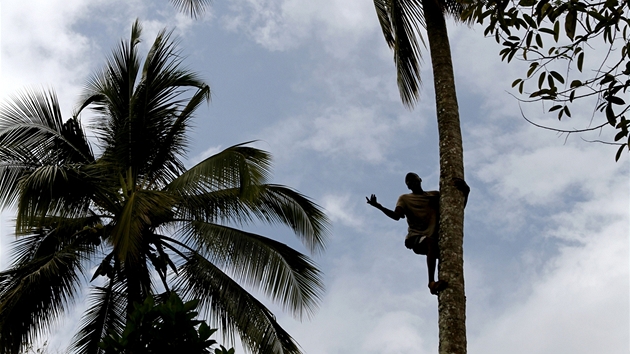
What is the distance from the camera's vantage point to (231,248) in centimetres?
1281

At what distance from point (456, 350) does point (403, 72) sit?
5179mm

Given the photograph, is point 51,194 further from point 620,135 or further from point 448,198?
point 620,135

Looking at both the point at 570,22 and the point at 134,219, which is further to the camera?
the point at 134,219

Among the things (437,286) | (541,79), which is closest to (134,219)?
(437,286)

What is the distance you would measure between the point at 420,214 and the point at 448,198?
0.64m

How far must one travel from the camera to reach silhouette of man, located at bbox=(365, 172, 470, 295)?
8.16 metres

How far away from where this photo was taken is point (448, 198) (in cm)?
793

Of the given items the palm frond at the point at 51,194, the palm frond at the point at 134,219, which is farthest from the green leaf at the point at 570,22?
the palm frond at the point at 51,194

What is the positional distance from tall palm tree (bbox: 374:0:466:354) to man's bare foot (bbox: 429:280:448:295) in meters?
0.04

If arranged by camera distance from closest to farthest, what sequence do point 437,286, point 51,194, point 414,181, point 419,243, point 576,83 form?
point 576,83 < point 437,286 < point 419,243 < point 414,181 < point 51,194

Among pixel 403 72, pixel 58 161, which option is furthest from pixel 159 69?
pixel 403 72

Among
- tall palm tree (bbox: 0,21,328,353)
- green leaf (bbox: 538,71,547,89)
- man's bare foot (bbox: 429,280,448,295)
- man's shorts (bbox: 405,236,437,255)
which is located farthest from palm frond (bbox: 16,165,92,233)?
green leaf (bbox: 538,71,547,89)

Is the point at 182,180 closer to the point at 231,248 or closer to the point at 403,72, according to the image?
the point at 231,248

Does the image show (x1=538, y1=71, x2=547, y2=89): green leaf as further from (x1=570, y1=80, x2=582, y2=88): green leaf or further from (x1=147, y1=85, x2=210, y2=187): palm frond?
(x1=147, y1=85, x2=210, y2=187): palm frond
